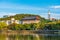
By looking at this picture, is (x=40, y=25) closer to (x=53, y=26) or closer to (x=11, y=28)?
(x=53, y=26)

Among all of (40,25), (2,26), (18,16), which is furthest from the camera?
(18,16)

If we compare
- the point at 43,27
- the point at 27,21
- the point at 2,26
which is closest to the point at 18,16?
the point at 27,21

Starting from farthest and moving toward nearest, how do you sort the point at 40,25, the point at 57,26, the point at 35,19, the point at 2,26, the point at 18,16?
the point at 18,16 < the point at 35,19 < the point at 2,26 < the point at 40,25 < the point at 57,26

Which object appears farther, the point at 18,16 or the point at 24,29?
the point at 18,16

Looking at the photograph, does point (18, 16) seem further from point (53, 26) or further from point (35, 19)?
point (53, 26)

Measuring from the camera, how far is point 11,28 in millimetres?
A: 40531

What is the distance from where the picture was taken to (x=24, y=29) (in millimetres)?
39156

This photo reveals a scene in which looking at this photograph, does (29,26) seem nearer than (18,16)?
Yes

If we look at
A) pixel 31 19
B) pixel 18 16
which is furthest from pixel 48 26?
pixel 18 16

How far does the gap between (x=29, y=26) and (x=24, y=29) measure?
1.34 m

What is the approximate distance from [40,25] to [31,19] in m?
11.8

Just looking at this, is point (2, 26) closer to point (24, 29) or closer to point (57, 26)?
point (24, 29)

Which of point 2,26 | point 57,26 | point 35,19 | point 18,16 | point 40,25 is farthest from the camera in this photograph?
point 18,16

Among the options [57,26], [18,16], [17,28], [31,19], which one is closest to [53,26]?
[57,26]
